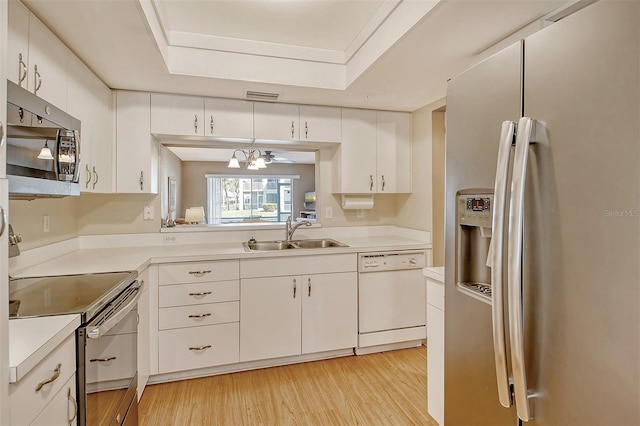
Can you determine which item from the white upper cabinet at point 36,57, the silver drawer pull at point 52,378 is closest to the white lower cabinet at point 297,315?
the silver drawer pull at point 52,378

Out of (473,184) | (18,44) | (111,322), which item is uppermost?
(18,44)

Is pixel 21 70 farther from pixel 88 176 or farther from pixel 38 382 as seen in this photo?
pixel 38 382

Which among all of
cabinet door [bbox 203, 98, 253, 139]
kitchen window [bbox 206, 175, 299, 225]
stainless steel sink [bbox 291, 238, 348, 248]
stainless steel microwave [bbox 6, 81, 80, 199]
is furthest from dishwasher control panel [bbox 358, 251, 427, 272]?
stainless steel microwave [bbox 6, 81, 80, 199]

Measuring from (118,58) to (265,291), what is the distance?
181 centimetres

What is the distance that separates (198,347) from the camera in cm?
248

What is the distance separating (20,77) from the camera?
146 cm

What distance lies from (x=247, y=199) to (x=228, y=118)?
46.8 inches

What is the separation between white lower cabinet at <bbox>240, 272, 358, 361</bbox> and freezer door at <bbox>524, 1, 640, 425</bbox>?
1.95m

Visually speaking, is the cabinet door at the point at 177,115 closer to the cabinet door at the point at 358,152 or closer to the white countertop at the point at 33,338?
the cabinet door at the point at 358,152

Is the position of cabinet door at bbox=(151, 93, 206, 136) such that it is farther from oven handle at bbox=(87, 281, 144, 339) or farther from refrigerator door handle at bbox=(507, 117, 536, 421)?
refrigerator door handle at bbox=(507, 117, 536, 421)

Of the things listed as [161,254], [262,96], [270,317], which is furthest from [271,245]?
[262,96]

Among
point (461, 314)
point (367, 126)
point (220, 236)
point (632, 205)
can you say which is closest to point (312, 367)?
point (220, 236)

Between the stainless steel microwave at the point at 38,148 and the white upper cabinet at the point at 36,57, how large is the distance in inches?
9.8

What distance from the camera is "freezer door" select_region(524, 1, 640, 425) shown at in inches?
28.4
